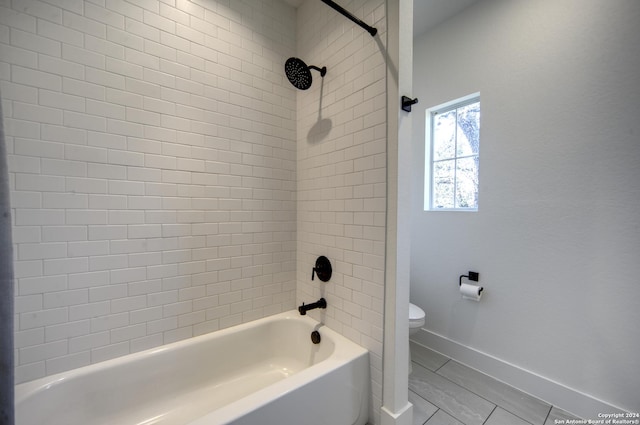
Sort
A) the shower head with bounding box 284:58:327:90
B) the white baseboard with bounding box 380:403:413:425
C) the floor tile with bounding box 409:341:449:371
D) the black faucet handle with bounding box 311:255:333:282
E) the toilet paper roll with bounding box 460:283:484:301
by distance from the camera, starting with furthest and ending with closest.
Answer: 1. the floor tile with bounding box 409:341:449:371
2. the toilet paper roll with bounding box 460:283:484:301
3. the black faucet handle with bounding box 311:255:333:282
4. the shower head with bounding box 284:58:327:90
5. the white baseboard with bounding box 380:403:413:425

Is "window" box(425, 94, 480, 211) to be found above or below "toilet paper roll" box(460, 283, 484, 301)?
above

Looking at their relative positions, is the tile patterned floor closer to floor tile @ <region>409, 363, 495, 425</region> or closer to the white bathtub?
floor tile @ <region>409, 363, 495, 425</region>

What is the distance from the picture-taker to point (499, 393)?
173 centimetres

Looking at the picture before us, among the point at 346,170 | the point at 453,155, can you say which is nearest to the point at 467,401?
the point at 346,170

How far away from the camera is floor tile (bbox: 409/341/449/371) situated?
2062mm

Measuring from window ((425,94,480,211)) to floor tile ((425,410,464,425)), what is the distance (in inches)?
58.5

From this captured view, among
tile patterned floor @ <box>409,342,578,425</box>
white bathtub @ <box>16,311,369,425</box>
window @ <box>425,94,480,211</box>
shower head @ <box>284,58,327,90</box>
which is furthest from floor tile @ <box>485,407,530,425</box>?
shower head @ <box>284,58,327,90</box>

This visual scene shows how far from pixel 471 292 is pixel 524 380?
2.11 feet

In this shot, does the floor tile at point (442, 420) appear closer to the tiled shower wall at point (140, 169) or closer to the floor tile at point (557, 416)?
the floor tile at point (557, 416)

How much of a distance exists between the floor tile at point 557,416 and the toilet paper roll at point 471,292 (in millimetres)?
735

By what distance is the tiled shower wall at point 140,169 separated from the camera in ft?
3.71

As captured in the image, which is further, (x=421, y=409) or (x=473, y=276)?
(x=473, y=276)

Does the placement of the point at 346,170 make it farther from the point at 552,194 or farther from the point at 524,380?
the point at 524,380

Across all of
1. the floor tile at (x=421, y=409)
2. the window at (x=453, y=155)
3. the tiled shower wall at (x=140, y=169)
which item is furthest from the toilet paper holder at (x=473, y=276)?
the tiled shower wall at (x=140, y=169)
